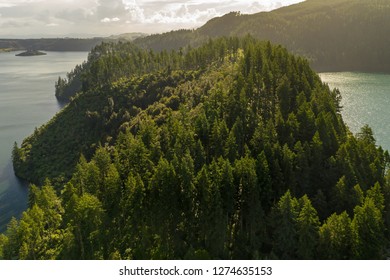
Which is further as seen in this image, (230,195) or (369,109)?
(369,109)

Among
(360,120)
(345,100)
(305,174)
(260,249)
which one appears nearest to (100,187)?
(260,249)

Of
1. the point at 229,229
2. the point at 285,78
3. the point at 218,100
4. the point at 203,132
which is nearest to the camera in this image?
the point at 229,229

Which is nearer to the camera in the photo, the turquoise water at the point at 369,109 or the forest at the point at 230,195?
the forest at the point at 230,195

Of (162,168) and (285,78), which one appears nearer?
(162,168)

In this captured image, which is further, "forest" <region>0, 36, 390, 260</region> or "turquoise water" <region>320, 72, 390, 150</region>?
"turquoise water" <region>320, 72, 390, 150</region>

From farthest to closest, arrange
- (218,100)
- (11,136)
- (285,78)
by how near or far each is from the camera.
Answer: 1. (11,136)
2. (285,78)
3. (218,100)

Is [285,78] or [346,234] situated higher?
[285,78]

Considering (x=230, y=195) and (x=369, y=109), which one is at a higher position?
(x=230, y=195)

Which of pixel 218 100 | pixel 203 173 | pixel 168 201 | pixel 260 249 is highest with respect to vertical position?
pixel 218 100

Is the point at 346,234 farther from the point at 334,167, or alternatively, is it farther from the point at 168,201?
the point at 168,201

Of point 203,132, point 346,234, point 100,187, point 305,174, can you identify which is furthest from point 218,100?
point 346,234
